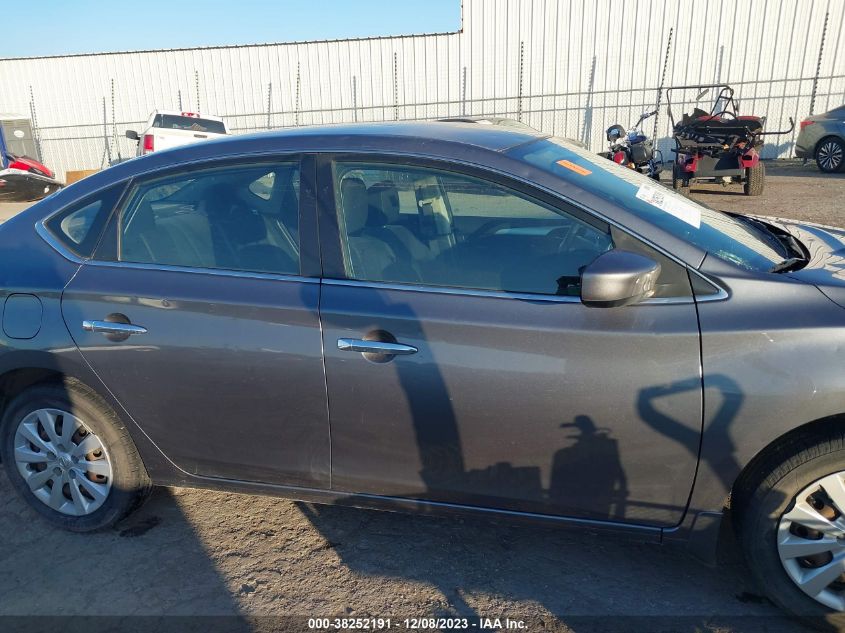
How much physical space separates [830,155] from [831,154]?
A: 0.11ft

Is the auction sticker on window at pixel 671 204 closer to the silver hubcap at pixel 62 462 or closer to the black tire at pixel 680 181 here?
the silver hubcap at pixel 62 462

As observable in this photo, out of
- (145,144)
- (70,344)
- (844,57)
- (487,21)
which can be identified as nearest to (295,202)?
(70,344)

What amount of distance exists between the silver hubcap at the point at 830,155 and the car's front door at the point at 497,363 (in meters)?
15.2

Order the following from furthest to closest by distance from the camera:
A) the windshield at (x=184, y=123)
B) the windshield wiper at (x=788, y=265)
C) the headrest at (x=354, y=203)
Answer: the windshield at (x=184, y=123) < the headrest at (x=354, y=203) < the windshield wiper at (x=788, y=265)

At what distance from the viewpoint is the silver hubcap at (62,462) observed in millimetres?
2879

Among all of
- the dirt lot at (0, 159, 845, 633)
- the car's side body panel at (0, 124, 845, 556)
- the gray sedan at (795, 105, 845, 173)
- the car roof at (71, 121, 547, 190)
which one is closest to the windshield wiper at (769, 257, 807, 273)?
the car's side body panel at (0, 124, 845, 556)

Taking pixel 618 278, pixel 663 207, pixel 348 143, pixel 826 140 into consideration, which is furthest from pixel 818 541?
pixel 826 140

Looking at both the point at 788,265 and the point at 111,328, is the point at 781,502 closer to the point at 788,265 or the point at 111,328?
the point at 788,265

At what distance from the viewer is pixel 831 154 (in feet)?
48.3

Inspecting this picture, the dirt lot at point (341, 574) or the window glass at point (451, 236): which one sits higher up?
the window glass at point (451, 236)

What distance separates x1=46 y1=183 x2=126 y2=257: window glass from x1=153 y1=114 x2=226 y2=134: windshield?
42.8 feet

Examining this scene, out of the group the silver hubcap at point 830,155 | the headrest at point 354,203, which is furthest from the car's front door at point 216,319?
the silver hubcap at point 830,155

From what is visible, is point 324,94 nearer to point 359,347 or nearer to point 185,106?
point 185,106

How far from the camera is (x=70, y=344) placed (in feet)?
8.96
